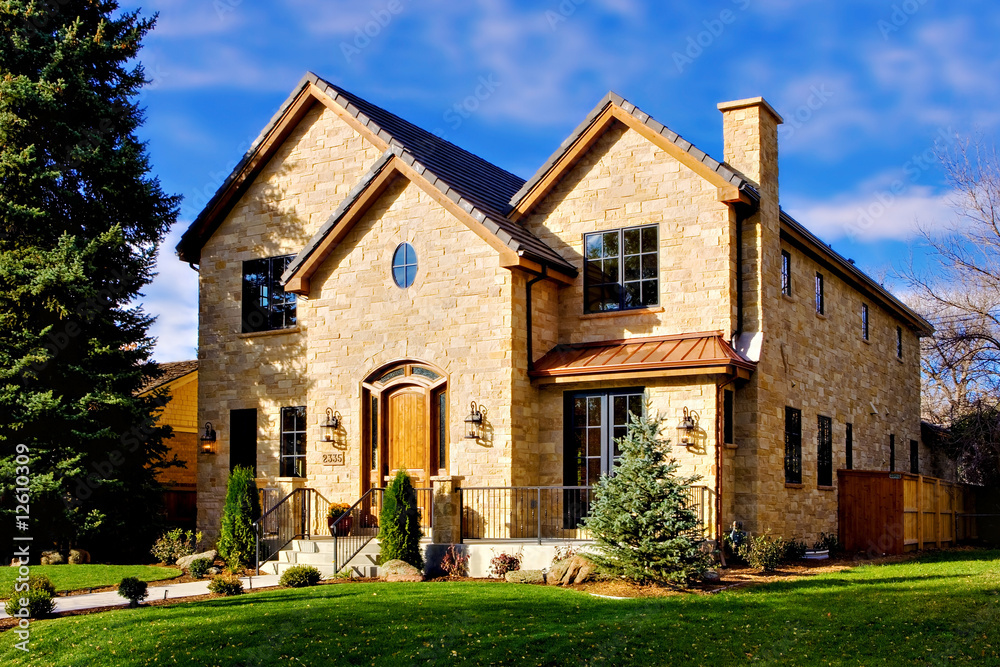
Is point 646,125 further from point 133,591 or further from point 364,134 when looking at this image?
point 133,591

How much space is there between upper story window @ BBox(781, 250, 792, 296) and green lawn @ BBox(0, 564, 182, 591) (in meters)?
13.2

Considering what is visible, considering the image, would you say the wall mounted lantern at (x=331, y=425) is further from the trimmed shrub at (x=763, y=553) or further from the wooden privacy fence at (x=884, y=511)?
the wooden privacy fence at (x=884, y=511)

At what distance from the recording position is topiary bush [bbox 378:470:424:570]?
54.1 feet

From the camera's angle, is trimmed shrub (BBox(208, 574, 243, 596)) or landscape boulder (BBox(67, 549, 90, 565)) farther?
landscape boulder (BBox(67, 549, 90, 565))

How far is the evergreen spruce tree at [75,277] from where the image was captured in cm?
1958

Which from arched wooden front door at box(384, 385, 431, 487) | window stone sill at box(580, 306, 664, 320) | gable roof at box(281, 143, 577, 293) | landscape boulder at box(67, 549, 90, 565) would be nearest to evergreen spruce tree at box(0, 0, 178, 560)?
landscape boulder at box(67, 549, 90, 565)

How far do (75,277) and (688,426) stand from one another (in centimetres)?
1239

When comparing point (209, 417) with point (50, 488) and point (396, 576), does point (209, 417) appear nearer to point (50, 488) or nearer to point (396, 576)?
point (50, 488)

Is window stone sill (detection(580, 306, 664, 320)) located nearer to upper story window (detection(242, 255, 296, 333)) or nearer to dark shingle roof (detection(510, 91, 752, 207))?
dark shingle roof (detection(510, 91, 752, 207))

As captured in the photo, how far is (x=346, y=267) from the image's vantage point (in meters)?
20.0

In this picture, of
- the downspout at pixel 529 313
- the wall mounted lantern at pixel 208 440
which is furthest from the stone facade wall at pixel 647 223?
the wall mounted lantern at pixel 208 440

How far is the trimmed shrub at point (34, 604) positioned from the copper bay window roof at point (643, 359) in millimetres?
9001

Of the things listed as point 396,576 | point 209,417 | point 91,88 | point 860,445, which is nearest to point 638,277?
point 396,576

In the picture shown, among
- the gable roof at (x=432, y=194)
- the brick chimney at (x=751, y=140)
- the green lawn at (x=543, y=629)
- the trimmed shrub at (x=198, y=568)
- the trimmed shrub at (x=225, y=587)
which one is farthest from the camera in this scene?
the brick chimney at (x=751, y=140)
